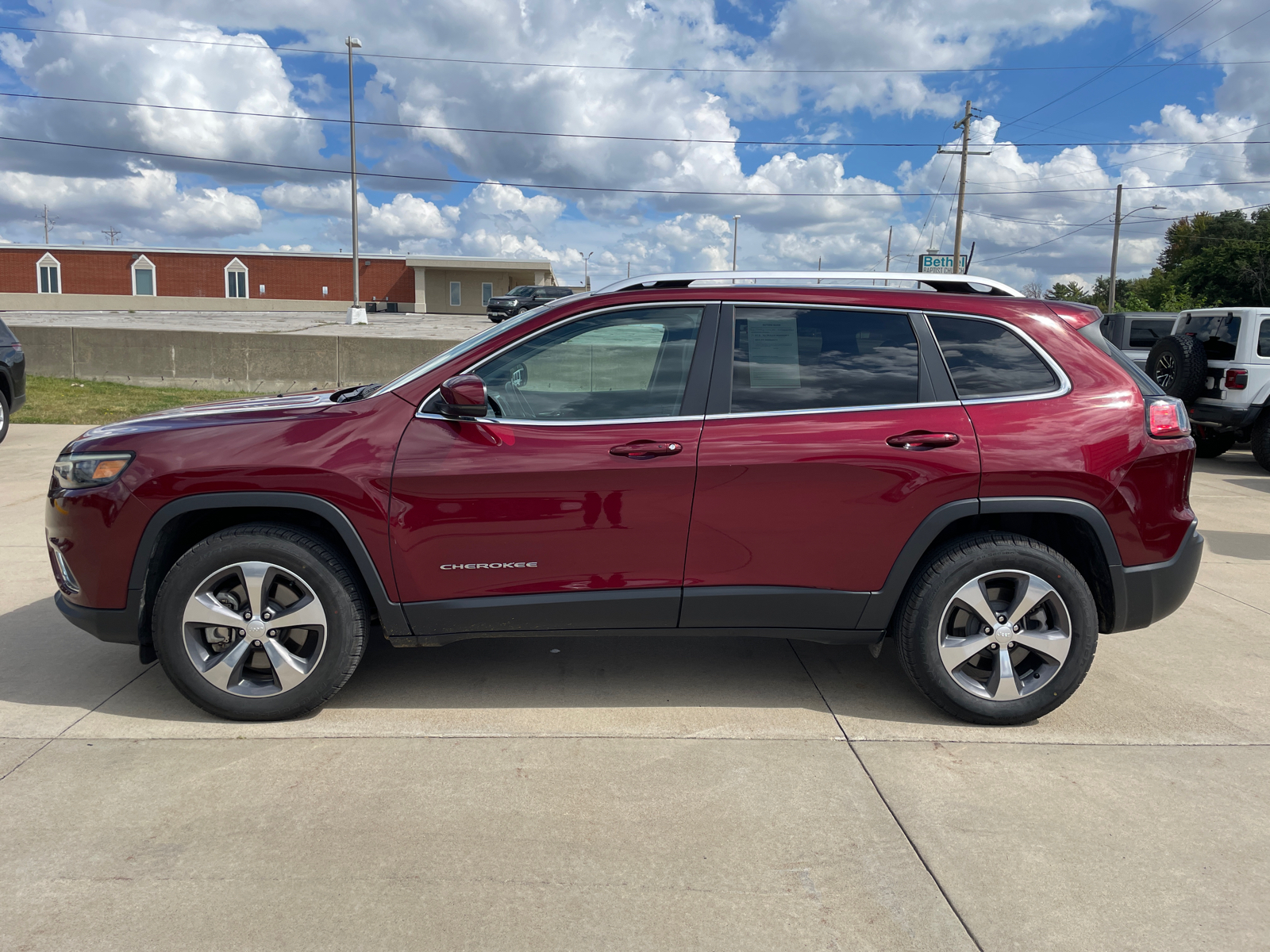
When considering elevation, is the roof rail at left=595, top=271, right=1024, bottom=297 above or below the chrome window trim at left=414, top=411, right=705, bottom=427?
above

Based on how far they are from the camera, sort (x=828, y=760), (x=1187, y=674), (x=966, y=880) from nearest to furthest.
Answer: (x=966, y=880) → (x=828, y=760) → (x=1187, y=674)

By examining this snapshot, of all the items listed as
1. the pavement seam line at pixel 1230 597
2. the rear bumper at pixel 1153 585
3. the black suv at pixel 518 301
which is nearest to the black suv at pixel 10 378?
the rear bumper at pixel 1153 585

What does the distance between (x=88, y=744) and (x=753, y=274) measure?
322 centimetres

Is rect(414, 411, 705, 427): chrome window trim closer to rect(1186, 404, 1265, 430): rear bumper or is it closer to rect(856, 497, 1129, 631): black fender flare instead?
rect(856, 497, 1129, 631): black fender flare

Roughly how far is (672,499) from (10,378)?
991 cm

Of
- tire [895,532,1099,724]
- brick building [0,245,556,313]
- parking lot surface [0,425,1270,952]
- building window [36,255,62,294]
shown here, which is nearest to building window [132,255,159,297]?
brick building [0,245,556,313]

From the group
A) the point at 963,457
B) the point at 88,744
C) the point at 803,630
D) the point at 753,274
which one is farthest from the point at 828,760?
the point at 88,744

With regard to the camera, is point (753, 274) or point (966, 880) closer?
point (966, 880)

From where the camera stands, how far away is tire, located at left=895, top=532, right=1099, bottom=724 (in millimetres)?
3670

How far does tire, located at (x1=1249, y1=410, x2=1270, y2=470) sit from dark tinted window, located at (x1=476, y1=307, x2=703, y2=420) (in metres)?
10.4

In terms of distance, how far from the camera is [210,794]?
3156mm

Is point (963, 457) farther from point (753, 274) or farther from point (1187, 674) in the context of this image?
point (1187, 674)

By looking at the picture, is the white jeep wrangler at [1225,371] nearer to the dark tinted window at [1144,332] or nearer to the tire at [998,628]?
the dark tinted window at [1144,332]

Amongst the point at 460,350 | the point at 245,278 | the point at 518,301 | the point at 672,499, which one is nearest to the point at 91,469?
the point at 460,350
